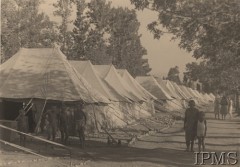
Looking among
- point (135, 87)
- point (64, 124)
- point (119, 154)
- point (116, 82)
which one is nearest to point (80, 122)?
point (64, 124)

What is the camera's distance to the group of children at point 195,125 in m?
16.6

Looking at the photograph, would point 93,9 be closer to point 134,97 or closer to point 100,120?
point 134,97

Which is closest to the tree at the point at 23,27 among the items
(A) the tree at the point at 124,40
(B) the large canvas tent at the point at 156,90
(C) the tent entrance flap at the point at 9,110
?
(B) the large canvas tent at the point at 156,90

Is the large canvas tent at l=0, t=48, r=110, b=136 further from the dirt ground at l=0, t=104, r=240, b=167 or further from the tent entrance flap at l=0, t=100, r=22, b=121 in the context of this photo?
the dirt ground at l=0, t=104, r=240, b=167

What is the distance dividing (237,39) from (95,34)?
192 feet

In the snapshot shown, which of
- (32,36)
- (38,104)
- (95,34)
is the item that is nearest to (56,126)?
(38,104)

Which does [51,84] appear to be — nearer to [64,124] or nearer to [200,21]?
[64,124]

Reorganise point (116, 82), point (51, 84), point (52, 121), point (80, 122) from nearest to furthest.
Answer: point (80, 122)
point (52, 121)
point (51, 84)
point (116, 82)

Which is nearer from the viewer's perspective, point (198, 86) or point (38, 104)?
point (38, 104)

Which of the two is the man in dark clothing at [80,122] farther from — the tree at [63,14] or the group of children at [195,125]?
the tree at [63,14]

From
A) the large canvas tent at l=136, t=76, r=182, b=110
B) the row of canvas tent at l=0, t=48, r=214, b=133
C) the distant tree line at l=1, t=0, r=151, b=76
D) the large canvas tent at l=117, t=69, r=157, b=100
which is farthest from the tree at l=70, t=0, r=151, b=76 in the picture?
the row of canvas tent at l=0, t=48, r=214, b=133

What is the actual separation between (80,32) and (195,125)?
5658 centimetres

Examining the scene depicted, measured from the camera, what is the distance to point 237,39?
1634 centimetres

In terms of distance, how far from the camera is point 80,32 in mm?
72125
